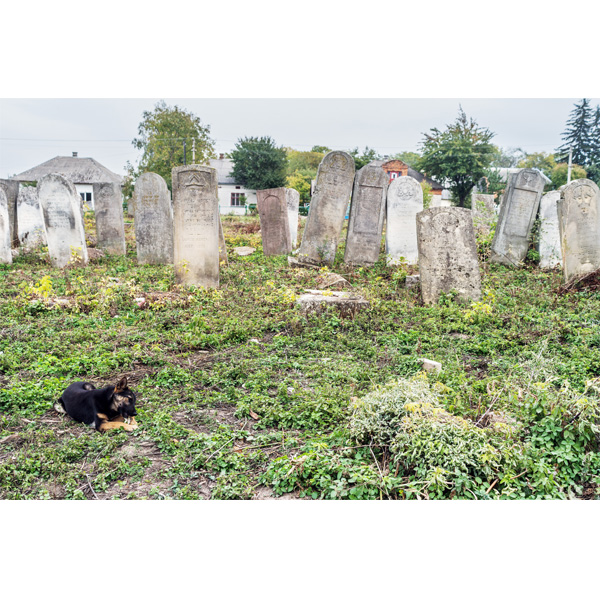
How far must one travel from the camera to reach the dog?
4.06 m

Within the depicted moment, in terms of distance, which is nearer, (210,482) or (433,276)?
(210,482)

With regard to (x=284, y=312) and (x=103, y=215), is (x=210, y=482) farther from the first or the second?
(x=103, y=215)

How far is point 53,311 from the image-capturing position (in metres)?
7.46

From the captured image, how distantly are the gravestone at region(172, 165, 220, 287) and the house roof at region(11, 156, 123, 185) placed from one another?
101ft

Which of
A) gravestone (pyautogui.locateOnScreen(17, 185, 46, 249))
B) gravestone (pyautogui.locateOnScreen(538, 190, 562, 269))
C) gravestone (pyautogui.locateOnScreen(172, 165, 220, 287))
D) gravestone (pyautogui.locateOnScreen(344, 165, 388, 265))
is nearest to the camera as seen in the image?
gravestone (pyautogui.locateOnScreen(172, 165, 220, 287))

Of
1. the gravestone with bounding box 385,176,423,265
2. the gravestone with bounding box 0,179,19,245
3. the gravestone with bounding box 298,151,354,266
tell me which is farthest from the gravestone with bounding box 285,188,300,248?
the gravestone with bounding box 0,179,19,245

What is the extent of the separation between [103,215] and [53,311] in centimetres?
617

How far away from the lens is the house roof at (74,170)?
36750 millimetres

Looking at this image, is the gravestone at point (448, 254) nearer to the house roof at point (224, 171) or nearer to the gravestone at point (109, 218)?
the gravestone at point (109, 218)

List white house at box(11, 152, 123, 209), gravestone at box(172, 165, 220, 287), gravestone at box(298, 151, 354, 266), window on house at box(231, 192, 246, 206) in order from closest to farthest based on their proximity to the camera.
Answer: gravestone at box(172, 165, 220, 287), gravestone at box(298, 151, 354, 266), white house at box(11, 152, 123, 209), window on house at box(231, 192, 246, 206)

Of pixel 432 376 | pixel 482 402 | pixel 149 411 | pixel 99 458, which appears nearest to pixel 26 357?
pixel 149 411

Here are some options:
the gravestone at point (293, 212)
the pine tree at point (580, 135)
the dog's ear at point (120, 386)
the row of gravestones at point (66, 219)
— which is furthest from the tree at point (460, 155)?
the dog's ear at point (120, 386)

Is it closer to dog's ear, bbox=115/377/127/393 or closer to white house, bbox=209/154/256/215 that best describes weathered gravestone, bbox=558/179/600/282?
dog's ear, bbox=115/377/127/393

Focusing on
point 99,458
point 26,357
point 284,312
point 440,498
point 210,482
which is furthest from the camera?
point 284,312
